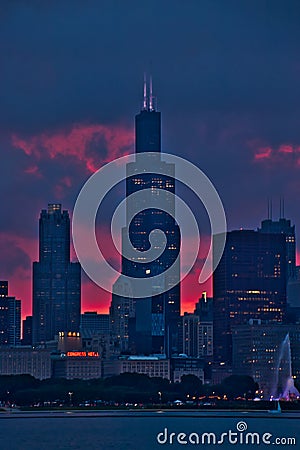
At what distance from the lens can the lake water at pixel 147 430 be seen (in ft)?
375

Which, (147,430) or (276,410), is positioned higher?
(276,410)

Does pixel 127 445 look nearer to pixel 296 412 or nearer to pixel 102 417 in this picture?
pixel 102 417

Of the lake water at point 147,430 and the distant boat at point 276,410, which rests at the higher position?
the distant boat at point 276,410

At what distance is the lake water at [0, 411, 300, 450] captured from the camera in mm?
114375

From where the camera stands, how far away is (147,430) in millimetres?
132750

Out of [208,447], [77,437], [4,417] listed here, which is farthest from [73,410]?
[208,447]

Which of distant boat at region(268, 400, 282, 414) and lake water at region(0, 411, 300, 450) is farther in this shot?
distant boat at region(268, 400, 282, 414)

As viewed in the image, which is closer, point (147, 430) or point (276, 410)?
point (147, 430)

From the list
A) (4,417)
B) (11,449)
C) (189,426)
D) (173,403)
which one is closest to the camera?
(11,449)

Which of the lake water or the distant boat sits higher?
the distant boat

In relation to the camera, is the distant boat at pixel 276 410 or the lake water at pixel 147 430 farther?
the distant boat at pixel 276 410

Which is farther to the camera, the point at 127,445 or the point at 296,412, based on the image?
the point at 296,412

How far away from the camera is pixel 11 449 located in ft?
359

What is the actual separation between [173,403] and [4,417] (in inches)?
1199
